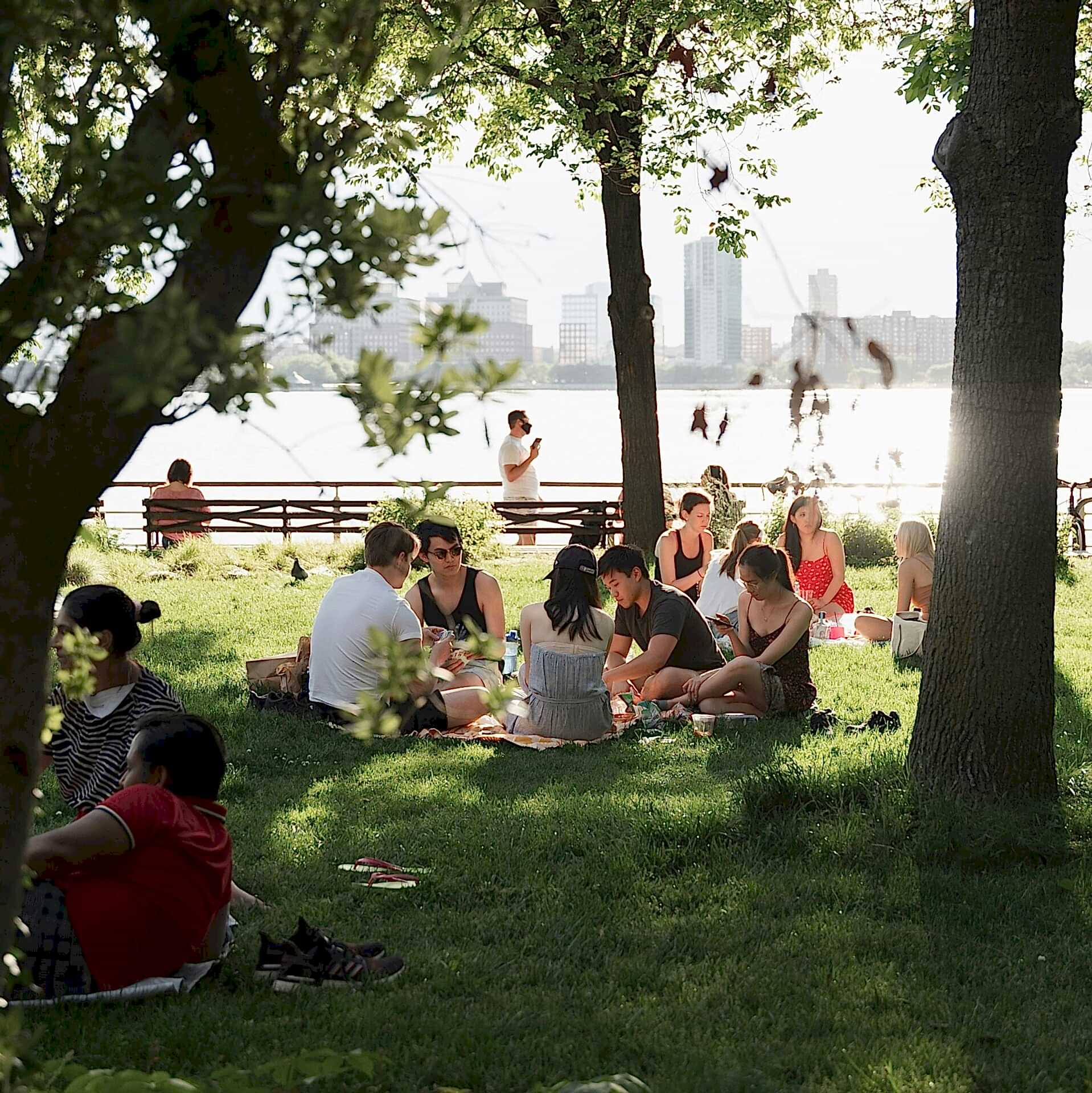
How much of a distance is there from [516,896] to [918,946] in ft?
4.93

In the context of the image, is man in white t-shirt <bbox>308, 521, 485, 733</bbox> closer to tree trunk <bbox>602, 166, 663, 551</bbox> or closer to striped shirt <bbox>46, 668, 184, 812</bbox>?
striped shirt <bbox>46, 668, 184, 812</bbox>

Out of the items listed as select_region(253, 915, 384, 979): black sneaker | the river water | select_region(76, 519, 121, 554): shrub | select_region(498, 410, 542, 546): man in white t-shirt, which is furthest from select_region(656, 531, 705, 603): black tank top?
select_region(253, 915, 384, 979): black sneaker

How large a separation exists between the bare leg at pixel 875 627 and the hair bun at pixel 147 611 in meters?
6.65

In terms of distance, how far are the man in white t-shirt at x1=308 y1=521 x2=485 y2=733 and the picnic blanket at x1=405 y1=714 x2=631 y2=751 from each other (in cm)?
5

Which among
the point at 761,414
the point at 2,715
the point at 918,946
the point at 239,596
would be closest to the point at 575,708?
the point at 918,946

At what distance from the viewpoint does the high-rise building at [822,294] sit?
6383 millimetres

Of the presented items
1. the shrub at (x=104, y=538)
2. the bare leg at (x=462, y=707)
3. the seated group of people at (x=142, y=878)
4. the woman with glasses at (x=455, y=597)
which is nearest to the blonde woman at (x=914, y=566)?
the woman with glasses at (x=455, y=597)

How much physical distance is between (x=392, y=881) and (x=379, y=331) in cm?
380

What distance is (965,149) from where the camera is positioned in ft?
19.7

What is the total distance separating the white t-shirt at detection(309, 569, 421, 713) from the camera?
7.79 meters

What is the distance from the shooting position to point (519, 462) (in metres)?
17.0

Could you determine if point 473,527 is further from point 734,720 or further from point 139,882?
point 139,882

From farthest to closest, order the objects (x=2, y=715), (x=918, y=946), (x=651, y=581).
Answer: (x=651, y=581) → (x=918, y=946) → (x=2, y=715)

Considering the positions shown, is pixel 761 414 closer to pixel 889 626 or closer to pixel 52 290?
pixel 889 626
